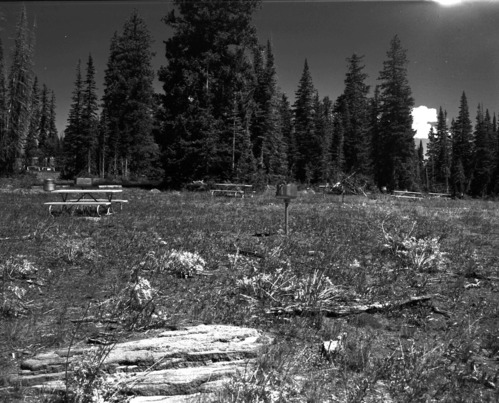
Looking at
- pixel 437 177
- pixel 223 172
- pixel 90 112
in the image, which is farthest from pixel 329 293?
pixel 437 177

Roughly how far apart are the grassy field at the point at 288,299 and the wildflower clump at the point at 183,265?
0.03 m

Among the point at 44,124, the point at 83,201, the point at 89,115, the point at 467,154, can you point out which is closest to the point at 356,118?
the point at 467,154

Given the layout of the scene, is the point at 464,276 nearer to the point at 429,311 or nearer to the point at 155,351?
the point at 429,311

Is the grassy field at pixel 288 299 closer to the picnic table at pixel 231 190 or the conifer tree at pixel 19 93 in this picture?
the picnic table at pixel 231 190

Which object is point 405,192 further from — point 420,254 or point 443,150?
point 443,150

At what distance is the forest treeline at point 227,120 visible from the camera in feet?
93.2

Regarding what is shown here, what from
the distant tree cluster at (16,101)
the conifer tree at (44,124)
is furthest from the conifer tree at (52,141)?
the distant tree cluster at (16,101)

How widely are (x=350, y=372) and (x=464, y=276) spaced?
4.48 meters

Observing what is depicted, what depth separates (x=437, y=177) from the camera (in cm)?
9062

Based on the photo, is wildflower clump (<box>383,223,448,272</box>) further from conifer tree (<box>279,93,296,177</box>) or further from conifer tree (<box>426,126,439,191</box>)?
conifer tree (<box>426,126,439,191</box>)

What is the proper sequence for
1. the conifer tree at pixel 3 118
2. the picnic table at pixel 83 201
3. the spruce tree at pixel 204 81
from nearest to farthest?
the picnic table at pixel 83 201, the spruce tree at pixel 204 81, the conifer tree at pixel 3 118

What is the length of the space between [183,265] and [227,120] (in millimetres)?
24572

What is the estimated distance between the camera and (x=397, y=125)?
4438 centimetres

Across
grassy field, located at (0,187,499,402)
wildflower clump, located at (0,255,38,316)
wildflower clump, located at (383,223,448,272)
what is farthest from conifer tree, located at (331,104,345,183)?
wildflower clump, located at (0,255,38,316)
